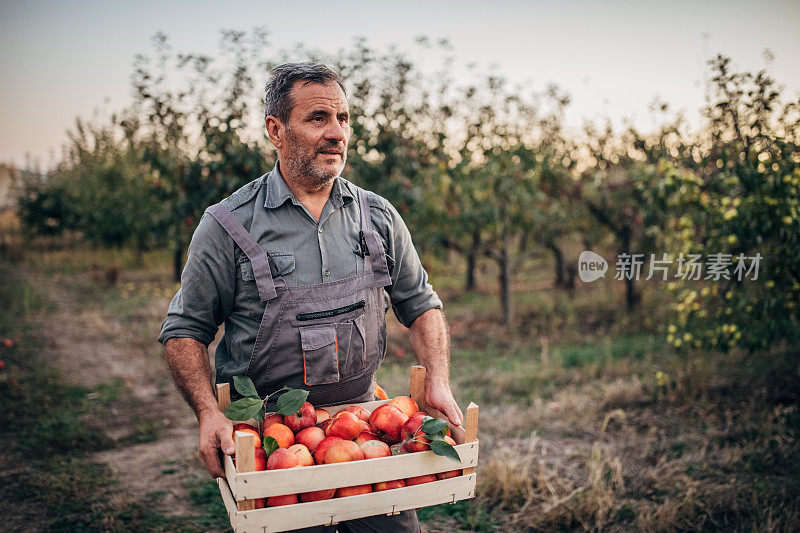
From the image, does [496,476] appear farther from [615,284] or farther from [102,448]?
[615,284]

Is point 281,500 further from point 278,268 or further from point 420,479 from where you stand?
point 278,268

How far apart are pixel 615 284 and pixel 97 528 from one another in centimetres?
1088

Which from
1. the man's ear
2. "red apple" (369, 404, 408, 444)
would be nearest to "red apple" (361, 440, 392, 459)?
"red apple" (369, 404, 408, 444)

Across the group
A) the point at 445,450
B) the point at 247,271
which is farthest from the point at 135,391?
the point at 445,450

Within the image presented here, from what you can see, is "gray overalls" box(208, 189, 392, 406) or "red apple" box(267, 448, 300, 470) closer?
"red apple" box(267, 448, 300, 470)

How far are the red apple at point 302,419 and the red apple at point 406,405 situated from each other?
0.28 meters

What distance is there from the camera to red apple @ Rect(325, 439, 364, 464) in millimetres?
1788

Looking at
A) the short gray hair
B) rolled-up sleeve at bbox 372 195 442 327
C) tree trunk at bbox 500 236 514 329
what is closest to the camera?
the short gray hair

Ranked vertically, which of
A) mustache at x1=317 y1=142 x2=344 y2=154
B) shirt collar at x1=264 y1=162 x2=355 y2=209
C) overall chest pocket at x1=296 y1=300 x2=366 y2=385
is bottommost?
overall chest pocket at x1=296 y1=300 x2=366 y2=385

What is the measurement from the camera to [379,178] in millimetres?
6746

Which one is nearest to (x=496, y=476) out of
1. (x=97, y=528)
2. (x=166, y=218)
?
(x=97, y=528)

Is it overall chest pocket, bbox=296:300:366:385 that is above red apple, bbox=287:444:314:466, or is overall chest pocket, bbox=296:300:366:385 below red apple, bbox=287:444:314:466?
above

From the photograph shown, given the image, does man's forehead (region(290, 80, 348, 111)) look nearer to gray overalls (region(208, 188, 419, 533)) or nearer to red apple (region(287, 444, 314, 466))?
gray overalls (region(208, 188, 419, 533))

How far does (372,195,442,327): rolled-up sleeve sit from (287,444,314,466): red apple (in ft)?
2.62
